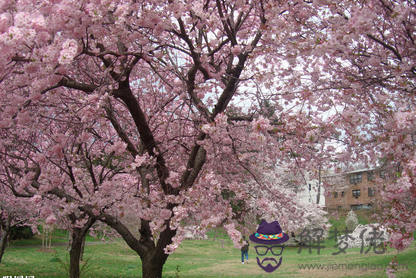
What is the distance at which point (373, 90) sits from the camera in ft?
15.2

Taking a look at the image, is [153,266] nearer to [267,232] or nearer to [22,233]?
[267,232]

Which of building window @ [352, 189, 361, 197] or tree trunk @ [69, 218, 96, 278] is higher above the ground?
building window @ [352, 189, 361, 197]

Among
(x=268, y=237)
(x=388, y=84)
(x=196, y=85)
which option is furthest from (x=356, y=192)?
(x=196, y=85)

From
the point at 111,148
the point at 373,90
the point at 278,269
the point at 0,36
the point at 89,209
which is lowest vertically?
the point at 278,269

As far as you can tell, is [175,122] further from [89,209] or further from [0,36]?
[0,36]

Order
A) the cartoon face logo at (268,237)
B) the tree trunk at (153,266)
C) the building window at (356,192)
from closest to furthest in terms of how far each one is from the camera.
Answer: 1. the tree trunk at (153,266)
2. the cartoon face logo at (268,237)
3. the building window at (356,192)

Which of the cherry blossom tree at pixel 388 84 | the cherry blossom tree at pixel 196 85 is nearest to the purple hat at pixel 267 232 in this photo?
the cherry blossom tree at pixel 196 85

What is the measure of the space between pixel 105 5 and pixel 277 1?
224 cm

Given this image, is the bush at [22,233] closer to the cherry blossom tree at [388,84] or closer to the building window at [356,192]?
the cherry blossom tree at [388,84]

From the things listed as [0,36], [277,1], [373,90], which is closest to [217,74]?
[277,1]

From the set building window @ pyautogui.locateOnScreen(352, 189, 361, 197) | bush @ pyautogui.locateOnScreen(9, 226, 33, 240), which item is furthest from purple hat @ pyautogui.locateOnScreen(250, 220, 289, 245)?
building window @ pyautogui.locateOnScreen(352, 189, 361, 197)

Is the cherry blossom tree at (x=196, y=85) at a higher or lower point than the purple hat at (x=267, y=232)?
higher

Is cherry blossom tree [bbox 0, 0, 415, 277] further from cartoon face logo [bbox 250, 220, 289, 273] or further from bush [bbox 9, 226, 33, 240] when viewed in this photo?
bush [bbox 9, 226, 33, 240]

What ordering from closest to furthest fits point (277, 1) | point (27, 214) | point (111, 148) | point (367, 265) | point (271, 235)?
point (277, 1)
point (111, 148)
point (367, 265)
point (27, 214)
point (271, 235)
